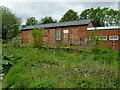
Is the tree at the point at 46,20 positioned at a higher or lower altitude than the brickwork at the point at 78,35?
higher

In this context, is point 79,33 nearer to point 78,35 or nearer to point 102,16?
point 78,35

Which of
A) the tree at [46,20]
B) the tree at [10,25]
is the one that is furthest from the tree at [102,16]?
the tree at [10,25]

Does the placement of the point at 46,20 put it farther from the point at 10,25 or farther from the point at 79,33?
the point at 79,33

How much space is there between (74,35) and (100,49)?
5.31 metres

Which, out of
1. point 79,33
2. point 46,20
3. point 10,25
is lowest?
point 79,33

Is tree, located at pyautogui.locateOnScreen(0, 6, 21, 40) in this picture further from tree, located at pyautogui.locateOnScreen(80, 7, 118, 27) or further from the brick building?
tree, located at pyautogui.locateOnScreen(80, 7, 118, 27)

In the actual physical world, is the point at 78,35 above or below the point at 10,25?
below

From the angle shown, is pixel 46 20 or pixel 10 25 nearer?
pixel 10 25

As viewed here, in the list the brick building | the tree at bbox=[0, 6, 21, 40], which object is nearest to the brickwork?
the brick building

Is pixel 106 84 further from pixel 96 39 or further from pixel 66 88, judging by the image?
pixel 96 39

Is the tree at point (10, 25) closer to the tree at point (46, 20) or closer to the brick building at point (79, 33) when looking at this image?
the brick building at point (79, 33)

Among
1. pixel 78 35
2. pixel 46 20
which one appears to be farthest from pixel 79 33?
pixel 46 20

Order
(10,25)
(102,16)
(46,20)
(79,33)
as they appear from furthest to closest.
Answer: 1. (46,20)
2. (102,16)
3. (10,25)
4. (79,33)

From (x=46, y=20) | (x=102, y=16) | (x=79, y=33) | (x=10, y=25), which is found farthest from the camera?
(x=46, y=20)
